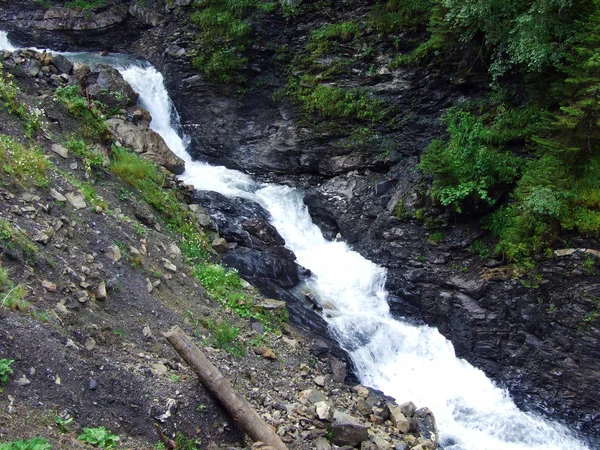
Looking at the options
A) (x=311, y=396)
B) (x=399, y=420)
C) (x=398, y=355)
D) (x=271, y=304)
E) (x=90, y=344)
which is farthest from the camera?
(x=398, y=355)

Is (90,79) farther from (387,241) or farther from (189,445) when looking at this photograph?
(189,445)

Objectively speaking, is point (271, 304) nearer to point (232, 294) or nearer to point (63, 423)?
point (232, 294)

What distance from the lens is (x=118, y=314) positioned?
6.12 m

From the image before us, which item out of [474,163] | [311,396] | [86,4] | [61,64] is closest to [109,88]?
[61,64]

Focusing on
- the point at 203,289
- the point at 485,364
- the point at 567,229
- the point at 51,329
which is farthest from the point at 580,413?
the point at 51,329

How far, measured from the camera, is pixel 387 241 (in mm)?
11375

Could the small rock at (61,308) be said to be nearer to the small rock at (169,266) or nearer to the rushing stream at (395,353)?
the small rock at (169,266)

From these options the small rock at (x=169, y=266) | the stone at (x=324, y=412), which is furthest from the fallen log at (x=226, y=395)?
the small rock at (x=169, y=266)

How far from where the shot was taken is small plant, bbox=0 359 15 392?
418cm

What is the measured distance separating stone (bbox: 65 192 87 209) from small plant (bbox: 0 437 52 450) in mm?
4209

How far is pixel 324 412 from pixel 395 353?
3.86m

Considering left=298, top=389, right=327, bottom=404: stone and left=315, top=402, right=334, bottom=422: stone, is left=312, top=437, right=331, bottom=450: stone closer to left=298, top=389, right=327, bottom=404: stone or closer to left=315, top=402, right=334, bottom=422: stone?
left=315, top=402, right=334, bottom=422: stone

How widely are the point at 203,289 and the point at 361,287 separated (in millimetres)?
4195

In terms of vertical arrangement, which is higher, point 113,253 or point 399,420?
point 113,253
